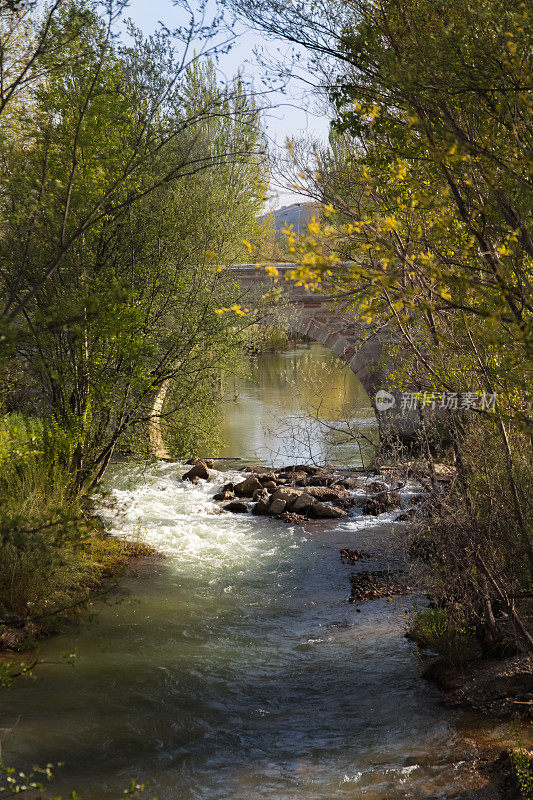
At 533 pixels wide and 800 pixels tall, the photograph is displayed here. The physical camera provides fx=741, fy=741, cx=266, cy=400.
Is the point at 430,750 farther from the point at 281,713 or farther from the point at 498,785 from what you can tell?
the point at 281,713

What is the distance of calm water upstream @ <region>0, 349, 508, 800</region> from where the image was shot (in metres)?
4.23

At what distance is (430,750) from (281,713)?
1.17m

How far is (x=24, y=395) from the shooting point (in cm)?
1048

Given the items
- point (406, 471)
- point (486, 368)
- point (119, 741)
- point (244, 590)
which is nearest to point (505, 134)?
point (486, 368)

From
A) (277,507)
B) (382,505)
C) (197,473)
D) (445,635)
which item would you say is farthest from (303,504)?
(445,635)

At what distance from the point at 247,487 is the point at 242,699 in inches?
258

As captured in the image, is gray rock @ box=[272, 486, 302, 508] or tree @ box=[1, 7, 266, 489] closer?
tree @ box=[1, 7, 266, 489]

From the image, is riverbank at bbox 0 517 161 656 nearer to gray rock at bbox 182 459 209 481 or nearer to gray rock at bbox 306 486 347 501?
gray rock at bbox 306 486 347 501

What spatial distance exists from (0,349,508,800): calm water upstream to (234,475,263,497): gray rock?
3274 mm

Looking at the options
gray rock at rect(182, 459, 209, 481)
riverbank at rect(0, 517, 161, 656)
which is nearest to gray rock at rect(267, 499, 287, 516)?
riverbank at rect(0, 517, 161, 656)

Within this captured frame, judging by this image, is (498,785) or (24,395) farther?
(24,395)

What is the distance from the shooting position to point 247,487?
1184 cm

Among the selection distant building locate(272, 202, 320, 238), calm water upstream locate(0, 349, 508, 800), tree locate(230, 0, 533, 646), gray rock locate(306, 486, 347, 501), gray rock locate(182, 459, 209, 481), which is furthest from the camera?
gray rock locate(182, 459, 209, 481)

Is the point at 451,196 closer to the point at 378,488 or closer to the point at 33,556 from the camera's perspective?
the point at 33,556
